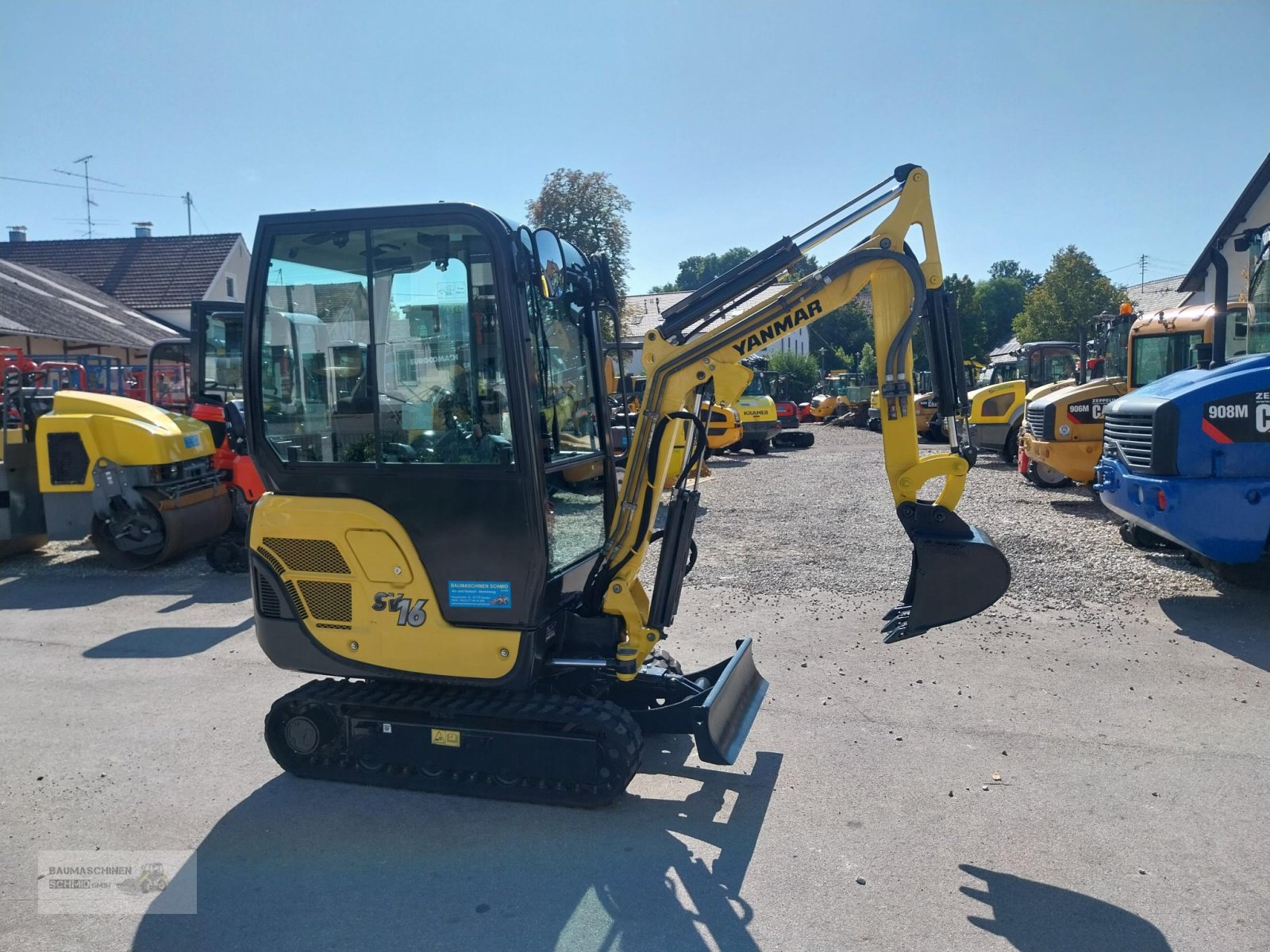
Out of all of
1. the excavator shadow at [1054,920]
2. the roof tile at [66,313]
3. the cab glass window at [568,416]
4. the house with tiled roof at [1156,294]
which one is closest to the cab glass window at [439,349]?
the cab glass window at [568,416]

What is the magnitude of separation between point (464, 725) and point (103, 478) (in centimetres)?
748

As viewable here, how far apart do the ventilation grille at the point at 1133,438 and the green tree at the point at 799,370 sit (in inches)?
1439

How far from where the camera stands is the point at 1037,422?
13.5m

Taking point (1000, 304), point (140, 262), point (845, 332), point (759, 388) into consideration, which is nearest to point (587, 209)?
point (759, 388)

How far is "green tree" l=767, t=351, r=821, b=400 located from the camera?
148ft

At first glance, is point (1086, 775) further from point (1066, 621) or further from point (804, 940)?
point (1066, 621)

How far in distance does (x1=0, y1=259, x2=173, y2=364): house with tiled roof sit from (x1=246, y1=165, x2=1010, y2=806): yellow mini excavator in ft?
65.2

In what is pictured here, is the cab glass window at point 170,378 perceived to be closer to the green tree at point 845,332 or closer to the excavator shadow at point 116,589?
the excavator shadow at point 116,589

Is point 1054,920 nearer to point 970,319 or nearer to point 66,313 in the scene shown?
point 66,313

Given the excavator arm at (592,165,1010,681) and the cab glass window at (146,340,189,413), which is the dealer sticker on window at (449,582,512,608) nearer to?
the excavator arm at (592,165,1010,681)

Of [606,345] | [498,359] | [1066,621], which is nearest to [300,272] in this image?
[498,359]

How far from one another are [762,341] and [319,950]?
3138 mm

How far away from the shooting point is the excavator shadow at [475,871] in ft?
11.3

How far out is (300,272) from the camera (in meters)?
4.54
